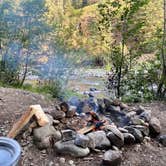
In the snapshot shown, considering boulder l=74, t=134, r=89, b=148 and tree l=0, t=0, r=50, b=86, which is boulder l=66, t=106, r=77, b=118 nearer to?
boulder l=74, t=134, r=89, b=148

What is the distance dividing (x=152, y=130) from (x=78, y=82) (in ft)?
9.90

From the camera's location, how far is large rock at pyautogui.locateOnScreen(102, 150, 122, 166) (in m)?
2.00

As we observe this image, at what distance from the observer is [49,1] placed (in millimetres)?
A: 4762

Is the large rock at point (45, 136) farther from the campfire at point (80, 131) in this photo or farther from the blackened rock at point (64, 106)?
the blackened rock at point (64, 106)

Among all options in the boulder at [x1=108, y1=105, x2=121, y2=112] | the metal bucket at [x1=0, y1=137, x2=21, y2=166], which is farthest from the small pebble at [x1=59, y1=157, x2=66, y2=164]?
the boulder at [x1=108, y1=105, x2=121, y2=112]

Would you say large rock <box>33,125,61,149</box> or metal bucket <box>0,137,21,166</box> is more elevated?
metal bucket <box>0,137,21,166</box>

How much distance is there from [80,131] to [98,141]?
6.8 inches

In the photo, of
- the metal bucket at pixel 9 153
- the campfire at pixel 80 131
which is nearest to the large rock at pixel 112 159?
the campfire at pixel 80 131

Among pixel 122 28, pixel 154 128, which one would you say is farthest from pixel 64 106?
pixel 122 28

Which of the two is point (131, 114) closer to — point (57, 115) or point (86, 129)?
point (86, 129)

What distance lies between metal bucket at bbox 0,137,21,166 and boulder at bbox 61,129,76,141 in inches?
28.3

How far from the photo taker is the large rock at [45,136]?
6.98ft

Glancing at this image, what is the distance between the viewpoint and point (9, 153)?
4.74 ft

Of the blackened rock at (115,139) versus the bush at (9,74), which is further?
the bush at (9,74)
